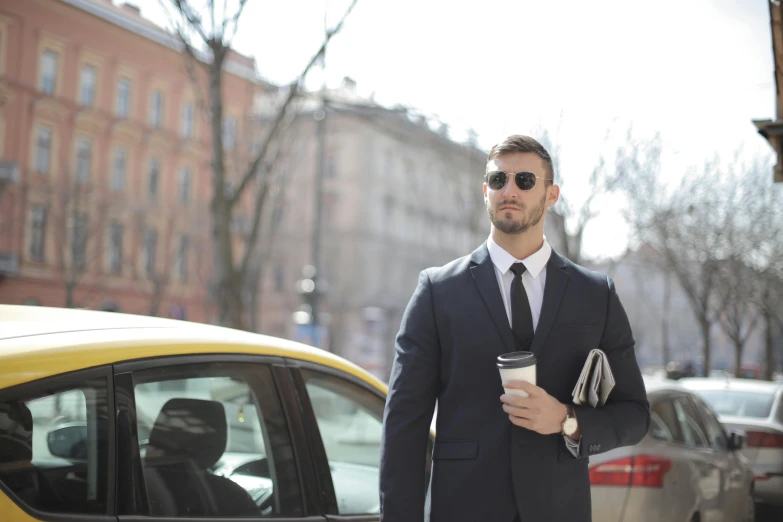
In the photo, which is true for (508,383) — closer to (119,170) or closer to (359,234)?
(119,170)

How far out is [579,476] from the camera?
8.33 ft

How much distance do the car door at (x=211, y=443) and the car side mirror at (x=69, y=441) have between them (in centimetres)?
17

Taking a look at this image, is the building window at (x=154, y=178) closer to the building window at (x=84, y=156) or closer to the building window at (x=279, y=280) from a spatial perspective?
the building window at (x=84, y=156)

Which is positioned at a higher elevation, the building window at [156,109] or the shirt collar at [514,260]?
the building window at [156,109]

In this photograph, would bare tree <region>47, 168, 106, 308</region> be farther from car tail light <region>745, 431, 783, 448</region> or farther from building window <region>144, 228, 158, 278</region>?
car tail light <region>745, 431, 783, 448</region>

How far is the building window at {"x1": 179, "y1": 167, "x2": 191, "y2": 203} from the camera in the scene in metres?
43.4

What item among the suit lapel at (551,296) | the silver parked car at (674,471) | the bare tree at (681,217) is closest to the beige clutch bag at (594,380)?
the suit lapel at (551,296)

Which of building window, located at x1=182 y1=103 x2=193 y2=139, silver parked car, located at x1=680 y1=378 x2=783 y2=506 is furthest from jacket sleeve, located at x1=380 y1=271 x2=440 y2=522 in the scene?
building window, located at x1=182 y1=103 x2=193 y2=139

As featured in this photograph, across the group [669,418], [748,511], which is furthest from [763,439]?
[669,418]

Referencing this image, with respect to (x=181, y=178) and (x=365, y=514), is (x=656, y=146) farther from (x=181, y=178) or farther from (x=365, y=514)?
(x=181, y=178)

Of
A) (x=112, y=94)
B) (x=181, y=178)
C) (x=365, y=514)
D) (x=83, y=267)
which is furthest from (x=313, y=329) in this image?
(x=181, y=178)

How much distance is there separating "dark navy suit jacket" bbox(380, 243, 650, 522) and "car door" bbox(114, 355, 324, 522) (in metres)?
0.75

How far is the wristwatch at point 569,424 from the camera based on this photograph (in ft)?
8.03

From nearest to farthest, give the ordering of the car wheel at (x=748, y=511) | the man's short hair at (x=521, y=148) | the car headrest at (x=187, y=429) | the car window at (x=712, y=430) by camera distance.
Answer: the man's short hair at (x=521, y=148)
the car headrest at (x=187, y=429)
the car window at (x=712, y=430)
the car wheel at (x=748, y=511)
